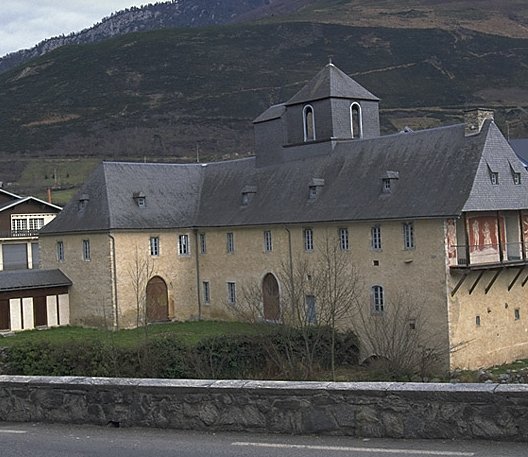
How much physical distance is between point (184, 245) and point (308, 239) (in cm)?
765

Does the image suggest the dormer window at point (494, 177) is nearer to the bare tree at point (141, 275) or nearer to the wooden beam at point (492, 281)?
the wooden beam at point (492, 281)

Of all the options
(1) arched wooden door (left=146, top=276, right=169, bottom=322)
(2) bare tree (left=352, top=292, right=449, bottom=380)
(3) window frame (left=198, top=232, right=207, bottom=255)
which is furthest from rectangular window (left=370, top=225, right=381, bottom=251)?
(1) arched wooden door (left=146, top=276, right=169, bottom=322)

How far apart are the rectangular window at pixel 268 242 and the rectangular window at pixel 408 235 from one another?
7021 mm

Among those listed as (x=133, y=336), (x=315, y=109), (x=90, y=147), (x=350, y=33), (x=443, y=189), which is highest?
(x=350, y=33)

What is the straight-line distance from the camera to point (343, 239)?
103 feet

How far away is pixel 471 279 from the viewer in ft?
93.6

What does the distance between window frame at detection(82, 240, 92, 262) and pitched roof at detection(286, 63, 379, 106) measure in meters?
10.8

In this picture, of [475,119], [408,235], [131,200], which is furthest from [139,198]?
[475,119]

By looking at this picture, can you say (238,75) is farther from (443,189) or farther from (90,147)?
(443,189)

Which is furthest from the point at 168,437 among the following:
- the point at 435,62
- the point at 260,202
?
the point at 435,62

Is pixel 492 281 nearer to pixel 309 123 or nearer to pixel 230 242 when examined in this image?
pixel 309 123

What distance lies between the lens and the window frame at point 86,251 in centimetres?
3681

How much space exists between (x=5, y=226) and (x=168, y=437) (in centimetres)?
4692

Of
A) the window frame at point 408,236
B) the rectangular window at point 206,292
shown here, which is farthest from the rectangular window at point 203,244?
the window frame at point 408,236
